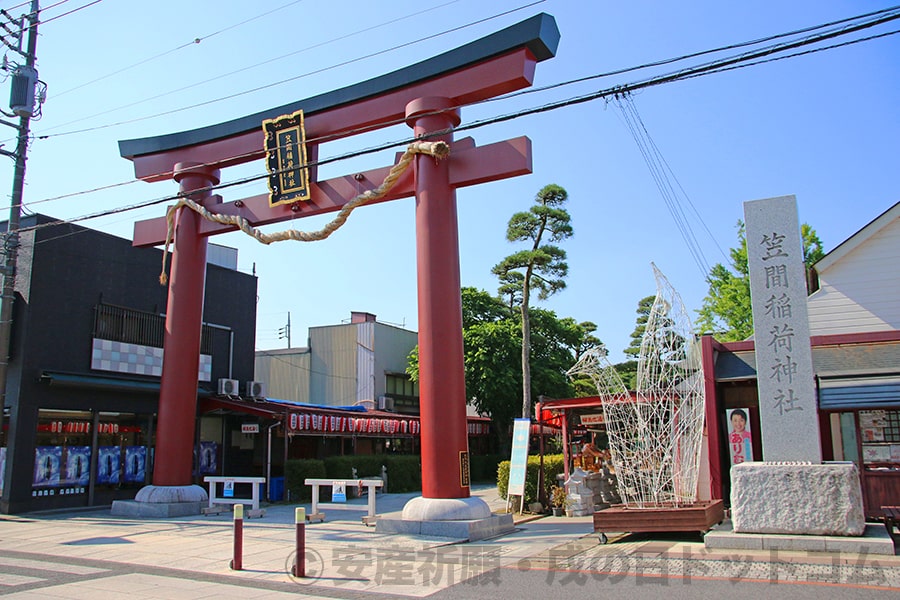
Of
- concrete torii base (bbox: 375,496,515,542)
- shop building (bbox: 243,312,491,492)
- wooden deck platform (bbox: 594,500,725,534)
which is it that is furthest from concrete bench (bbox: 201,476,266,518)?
shop building (bbox: 243,312,491,492)

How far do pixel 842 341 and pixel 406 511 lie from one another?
32.1 ft

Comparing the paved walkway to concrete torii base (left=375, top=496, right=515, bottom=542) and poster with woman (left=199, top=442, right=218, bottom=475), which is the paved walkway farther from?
poster with woman (left=199, top=442, right=218, bottom=475)

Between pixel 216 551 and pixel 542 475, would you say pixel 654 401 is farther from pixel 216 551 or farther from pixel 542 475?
pixel 216 551

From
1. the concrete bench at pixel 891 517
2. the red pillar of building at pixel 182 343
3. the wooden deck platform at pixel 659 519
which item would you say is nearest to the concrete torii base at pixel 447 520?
the wooden deck platform at pixel 659 519

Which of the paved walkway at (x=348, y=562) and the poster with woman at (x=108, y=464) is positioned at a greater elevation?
the poster with woman at (x=108, y=464)

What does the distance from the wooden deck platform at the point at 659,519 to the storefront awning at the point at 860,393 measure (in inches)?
128

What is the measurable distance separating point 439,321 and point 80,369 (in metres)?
10.7

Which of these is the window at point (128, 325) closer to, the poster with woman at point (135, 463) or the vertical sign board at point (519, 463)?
the poster with woman at point (135, 463)

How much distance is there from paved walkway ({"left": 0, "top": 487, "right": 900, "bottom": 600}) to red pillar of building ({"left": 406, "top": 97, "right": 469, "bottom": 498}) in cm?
147

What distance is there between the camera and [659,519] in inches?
436

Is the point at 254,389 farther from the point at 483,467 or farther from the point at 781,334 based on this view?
the point at 781,334

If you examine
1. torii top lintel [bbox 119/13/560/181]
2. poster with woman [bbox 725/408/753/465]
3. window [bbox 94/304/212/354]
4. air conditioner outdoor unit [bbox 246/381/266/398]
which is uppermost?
torii top lintel [bbox 119/13/560/181]

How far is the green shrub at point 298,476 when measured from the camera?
808 inches

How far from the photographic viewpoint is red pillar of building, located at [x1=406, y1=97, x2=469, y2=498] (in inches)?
512
